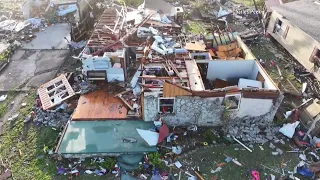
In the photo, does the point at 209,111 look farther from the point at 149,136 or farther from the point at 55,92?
the point at 55,92

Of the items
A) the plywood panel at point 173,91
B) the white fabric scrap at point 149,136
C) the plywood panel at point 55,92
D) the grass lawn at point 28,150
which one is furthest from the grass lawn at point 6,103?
the plywood panel at point 173,91

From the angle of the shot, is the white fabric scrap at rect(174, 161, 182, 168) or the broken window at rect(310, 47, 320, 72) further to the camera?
the broken window at rect(310, 47, 320, 72)

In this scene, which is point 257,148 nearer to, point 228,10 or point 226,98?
point 226,98

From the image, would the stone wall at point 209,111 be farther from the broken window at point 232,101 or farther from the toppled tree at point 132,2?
the toppled tree at point 132,2

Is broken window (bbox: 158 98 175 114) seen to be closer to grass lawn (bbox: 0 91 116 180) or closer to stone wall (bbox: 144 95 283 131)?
stone wall (bbox: 144 95 283 131)

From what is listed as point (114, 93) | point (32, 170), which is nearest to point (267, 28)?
point (114, 93)

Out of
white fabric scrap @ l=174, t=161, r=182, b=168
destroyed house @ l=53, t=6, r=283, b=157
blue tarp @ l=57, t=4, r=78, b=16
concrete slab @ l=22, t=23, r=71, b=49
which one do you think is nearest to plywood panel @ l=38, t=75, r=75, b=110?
destroyed house @ l=53, t=6, r=283, b=157
